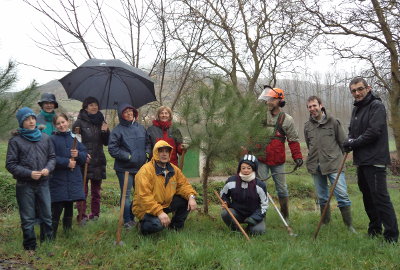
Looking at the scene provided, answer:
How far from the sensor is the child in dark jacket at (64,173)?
3.97 meters

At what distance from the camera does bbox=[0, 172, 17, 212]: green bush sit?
6321mm

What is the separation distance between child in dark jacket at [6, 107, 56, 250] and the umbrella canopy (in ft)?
4.68

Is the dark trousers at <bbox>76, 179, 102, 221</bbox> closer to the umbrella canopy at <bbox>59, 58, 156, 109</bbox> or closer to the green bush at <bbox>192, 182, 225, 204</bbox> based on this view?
the umbrella canopy at <bbox>59, 58, 156, 109</bbox>

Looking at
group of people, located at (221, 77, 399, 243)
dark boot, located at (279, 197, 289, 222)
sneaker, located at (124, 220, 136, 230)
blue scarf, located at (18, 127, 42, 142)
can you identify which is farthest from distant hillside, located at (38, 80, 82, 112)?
dark boot, located at (279, 197, 289, 222)

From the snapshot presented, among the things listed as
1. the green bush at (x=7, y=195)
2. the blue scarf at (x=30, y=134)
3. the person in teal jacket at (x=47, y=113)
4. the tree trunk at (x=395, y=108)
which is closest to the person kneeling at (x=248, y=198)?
the blue scarf at (x=30, y=134)

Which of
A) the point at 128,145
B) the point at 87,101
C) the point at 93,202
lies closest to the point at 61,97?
the point at 87,101

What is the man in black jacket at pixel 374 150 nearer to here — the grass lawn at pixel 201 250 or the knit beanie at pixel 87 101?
the grass lawn at pixel 201 250

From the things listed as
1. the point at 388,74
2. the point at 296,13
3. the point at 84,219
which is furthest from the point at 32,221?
the point at 388,74

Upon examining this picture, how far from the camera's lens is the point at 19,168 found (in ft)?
11.4

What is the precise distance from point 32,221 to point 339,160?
3556 mm

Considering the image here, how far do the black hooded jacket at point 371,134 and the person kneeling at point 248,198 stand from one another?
1.12 metres

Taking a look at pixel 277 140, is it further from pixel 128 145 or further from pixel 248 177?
pixel 128 145

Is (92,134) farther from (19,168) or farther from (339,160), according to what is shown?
(339,160)

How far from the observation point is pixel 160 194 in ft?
13.3
